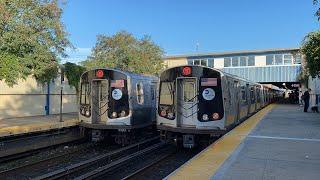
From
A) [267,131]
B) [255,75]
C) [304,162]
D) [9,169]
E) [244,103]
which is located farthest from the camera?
[255,75]

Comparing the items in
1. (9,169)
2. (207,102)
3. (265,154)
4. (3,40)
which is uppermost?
(3,40)

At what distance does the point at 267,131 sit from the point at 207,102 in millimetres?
→ 2359

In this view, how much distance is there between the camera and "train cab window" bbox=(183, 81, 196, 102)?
574 inches

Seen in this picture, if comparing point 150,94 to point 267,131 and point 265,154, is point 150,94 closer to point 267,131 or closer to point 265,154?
point 267,131

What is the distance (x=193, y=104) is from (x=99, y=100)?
4149mm

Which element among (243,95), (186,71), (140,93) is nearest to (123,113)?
(140,93)

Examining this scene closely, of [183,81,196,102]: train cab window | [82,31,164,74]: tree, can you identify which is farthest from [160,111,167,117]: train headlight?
[82,31,164,74]: tree

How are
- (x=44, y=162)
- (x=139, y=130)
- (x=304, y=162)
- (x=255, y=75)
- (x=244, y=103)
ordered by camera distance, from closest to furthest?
(x=304, y=162) → (x=44, y=162) → (x=139, y=130) → (x=244, y=103) → (x=255, y=75)

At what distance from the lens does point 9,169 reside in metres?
12.8

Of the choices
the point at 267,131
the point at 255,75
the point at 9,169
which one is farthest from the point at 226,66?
the point at 9,169

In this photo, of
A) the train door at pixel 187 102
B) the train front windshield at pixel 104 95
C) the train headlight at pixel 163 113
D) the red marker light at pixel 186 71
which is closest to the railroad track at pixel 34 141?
the train front windshield at pixel 104 95

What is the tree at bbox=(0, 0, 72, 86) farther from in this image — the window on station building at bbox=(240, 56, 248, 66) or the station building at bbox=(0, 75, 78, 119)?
the window on station building at bbox=(240, 56, 248, 66)

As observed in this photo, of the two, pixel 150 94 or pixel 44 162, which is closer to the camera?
pixel 44 162

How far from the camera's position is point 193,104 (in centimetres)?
1448
